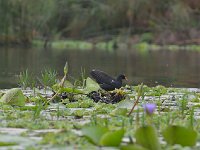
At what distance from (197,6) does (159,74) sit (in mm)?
24046

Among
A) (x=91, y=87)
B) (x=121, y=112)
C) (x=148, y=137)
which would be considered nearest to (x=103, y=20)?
(x=91, y=87)

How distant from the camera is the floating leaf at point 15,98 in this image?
314 inches

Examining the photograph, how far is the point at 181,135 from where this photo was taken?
5.23 metres

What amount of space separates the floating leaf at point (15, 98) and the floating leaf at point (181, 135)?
3.06 metres

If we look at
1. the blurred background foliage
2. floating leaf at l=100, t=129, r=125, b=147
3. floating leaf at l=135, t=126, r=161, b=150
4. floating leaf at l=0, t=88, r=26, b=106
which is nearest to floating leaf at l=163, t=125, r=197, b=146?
A: floating leaf at l=135, t=126, r=161, b=150

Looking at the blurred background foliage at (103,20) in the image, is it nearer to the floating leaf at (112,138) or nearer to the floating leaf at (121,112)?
the floating leaf at (121,112)

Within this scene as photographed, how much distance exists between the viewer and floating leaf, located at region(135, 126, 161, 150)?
5.00 m

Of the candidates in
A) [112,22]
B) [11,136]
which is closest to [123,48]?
[112,22]

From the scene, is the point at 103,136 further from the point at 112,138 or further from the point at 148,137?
the point at 148,137

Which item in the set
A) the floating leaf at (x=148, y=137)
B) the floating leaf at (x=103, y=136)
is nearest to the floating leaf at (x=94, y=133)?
the floating leaf at (x=103, y=136)

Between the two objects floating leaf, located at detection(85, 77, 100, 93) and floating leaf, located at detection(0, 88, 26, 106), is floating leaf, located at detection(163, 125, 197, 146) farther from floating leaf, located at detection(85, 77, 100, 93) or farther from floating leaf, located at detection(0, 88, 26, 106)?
floating leaf, located at detection(85, 77, 100, 93)

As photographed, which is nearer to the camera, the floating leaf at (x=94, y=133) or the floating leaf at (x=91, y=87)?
the floating leaf at (x=94, y=133)

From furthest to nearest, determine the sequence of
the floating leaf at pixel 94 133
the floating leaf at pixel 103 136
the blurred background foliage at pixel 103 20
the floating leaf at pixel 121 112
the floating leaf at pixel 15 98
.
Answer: the blurred background foliage at pixel 103 20, the floating leaf at pixel 15 98, the floating leaf at pixel 121 112, the floating leaf at pixel 94 133, the floating leaf at pixel 103 136

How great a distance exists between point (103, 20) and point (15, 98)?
33210mm
